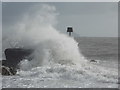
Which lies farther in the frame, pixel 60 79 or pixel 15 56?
pixel 15 56

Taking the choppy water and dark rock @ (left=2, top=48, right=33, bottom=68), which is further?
dark rock @ (left=2, top=48, right=33, bottom=68)

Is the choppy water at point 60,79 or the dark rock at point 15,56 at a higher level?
the dark rock at point 15,56

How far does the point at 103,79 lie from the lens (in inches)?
757

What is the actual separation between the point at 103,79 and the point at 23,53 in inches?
423

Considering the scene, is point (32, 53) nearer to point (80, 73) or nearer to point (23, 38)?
point (80, 73)

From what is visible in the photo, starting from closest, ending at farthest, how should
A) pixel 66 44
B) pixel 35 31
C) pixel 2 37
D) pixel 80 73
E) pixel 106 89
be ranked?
pixel 106 89 → pixel 80 73 → pixel 66 44 → pixel 35 31 → pixel 2 37

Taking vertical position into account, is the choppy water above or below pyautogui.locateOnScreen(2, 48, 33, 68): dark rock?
below

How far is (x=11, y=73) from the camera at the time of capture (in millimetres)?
21797

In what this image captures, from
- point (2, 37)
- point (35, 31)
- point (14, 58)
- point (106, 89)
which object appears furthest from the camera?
point (2, 37)

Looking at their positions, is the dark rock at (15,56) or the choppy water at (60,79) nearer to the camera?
the choppy water at (60,79)

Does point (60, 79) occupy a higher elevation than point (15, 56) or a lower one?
lower

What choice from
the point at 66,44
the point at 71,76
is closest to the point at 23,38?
the point at 66,44

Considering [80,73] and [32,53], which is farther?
[32,53]

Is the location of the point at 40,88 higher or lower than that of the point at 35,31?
lower
